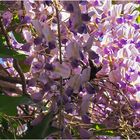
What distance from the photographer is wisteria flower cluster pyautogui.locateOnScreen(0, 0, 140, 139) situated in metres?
0.81

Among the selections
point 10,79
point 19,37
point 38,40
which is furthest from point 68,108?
point 19,37

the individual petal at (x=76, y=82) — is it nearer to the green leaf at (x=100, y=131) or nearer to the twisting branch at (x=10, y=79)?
the green leaf at (x=100, y=131)

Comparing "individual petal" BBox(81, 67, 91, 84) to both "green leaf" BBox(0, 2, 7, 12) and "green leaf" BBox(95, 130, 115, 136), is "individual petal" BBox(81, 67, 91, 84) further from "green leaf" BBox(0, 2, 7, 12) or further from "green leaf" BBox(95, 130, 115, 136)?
"green leaf" BBox(0, 2, 7, 12)

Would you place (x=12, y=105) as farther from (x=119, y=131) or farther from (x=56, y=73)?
(x=119, y=131)

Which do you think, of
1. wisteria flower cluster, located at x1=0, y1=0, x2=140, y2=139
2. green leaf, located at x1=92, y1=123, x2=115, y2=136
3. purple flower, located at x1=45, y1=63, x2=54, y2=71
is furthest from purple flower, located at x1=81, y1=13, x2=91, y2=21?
green leaf, located at x1=92, y1=123, x2=115, y2=136

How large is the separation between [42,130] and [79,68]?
5.1 inches

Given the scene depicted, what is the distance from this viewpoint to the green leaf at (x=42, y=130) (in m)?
0.79

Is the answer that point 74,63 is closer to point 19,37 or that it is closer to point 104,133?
point 104,133

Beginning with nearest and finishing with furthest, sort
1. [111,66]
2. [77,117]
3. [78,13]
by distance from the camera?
[78,13]
[77,117]
[111,66]

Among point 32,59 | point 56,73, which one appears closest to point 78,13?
point 56,73

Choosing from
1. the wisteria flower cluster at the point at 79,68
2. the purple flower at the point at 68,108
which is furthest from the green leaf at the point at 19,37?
the purple flower at the point at 68,108

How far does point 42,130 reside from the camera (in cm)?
81

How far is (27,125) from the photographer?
90cm

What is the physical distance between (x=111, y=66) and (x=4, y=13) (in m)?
0.25
